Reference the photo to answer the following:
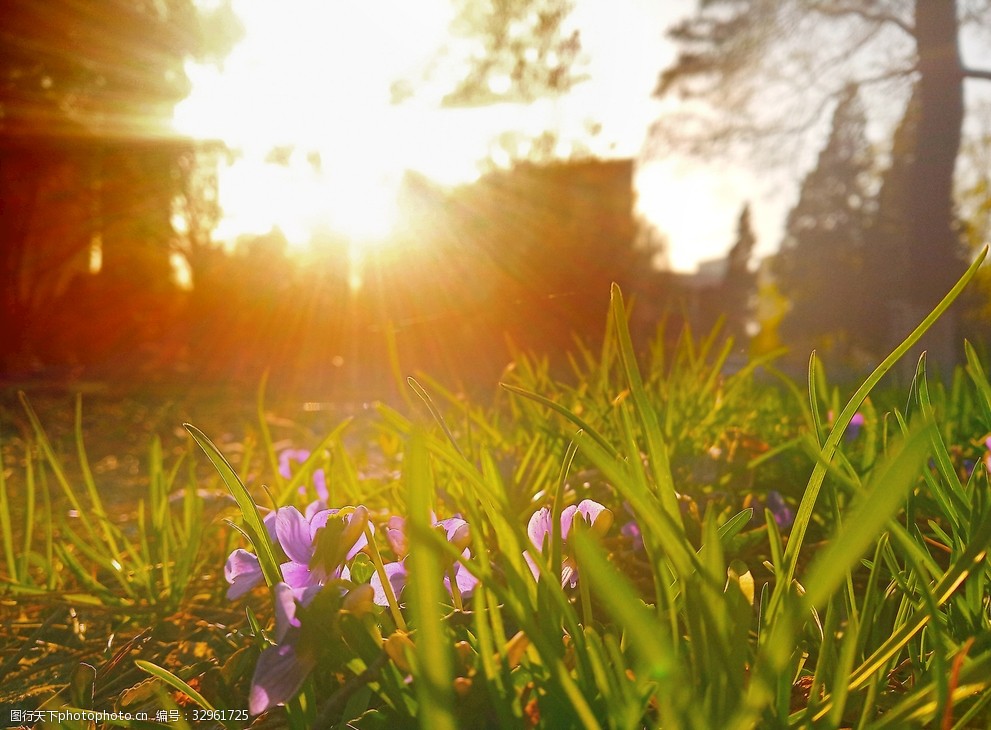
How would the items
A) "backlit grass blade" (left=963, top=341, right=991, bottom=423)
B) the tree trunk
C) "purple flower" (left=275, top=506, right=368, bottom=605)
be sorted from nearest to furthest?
"purple flower" (left=275, top=506, right=368, bottom=605) → "backlit grass blade" (left=963, top=341, right=991, bottom=423) → the tree trunk

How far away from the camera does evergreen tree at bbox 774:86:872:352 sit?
23.6 m

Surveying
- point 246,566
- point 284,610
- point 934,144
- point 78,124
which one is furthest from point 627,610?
point 934,144

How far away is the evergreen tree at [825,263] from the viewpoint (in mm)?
23594

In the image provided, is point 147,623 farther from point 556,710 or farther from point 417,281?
point 417,281

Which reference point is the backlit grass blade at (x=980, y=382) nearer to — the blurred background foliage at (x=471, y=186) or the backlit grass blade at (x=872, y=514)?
the backlit grass blade at (x=872, y=514)

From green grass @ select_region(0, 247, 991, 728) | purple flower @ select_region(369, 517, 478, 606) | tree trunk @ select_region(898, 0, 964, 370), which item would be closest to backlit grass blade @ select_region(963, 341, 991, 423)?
green grass @ select_region(0, 247, 991, 728)

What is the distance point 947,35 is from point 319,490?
12.0 metres

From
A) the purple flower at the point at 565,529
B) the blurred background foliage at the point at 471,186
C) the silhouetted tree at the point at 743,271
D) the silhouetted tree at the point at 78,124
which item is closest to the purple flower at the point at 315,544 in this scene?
the purple flower at the point at 565,529

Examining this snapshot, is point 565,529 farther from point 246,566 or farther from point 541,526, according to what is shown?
point 246,566

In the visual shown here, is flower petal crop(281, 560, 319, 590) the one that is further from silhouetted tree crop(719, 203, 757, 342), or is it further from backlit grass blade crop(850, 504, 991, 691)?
silhouetted tree crop(719, 203, 757, 342)

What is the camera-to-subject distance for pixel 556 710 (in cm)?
51

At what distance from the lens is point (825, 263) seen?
31422 mm

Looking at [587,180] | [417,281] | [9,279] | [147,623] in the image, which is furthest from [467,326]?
[9,279]

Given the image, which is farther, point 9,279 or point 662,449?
point 9,279
